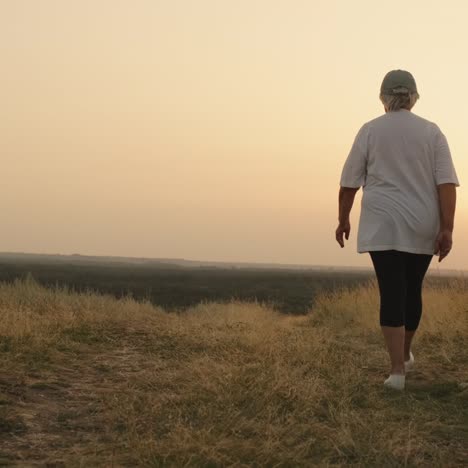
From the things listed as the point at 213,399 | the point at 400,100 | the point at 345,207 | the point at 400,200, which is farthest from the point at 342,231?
the point at 213,399

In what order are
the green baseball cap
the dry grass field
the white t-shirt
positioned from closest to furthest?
the dry grass field → the white t-shirt → the green baseball cap

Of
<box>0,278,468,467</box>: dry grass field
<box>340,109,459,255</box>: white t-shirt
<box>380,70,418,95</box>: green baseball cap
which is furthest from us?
<box>380,70,418,95</box>: green baseball cap

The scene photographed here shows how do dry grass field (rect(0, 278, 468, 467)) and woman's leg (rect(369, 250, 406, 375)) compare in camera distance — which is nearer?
dry grass field (rect(0, 278, 468, 467))

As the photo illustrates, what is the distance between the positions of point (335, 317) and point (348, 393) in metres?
6.34

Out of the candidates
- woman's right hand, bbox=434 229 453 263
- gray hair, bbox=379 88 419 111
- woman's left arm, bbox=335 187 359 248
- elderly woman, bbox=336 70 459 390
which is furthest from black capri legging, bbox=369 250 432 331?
gray hair, bbox=379 88 419 111

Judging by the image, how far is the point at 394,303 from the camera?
4.30 meters

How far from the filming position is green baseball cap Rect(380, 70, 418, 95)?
443cm

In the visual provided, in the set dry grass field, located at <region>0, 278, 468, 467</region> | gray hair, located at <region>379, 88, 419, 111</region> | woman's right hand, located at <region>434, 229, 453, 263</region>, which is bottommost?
dry grass field, located at <region>0, 278, 468, 467</region>

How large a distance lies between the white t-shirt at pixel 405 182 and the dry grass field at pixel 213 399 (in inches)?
37.2

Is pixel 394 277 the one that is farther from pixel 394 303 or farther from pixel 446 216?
pixel 446 216

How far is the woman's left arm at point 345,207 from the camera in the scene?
450cm

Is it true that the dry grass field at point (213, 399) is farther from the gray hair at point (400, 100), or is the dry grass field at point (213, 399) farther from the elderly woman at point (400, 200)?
the gray hair at point (400, 100)

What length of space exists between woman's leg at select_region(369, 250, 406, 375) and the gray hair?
38.1 inches

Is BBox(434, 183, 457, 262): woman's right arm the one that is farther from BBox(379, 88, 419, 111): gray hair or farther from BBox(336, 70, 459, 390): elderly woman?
BBox(379, 88, 419, 111): gray hair
